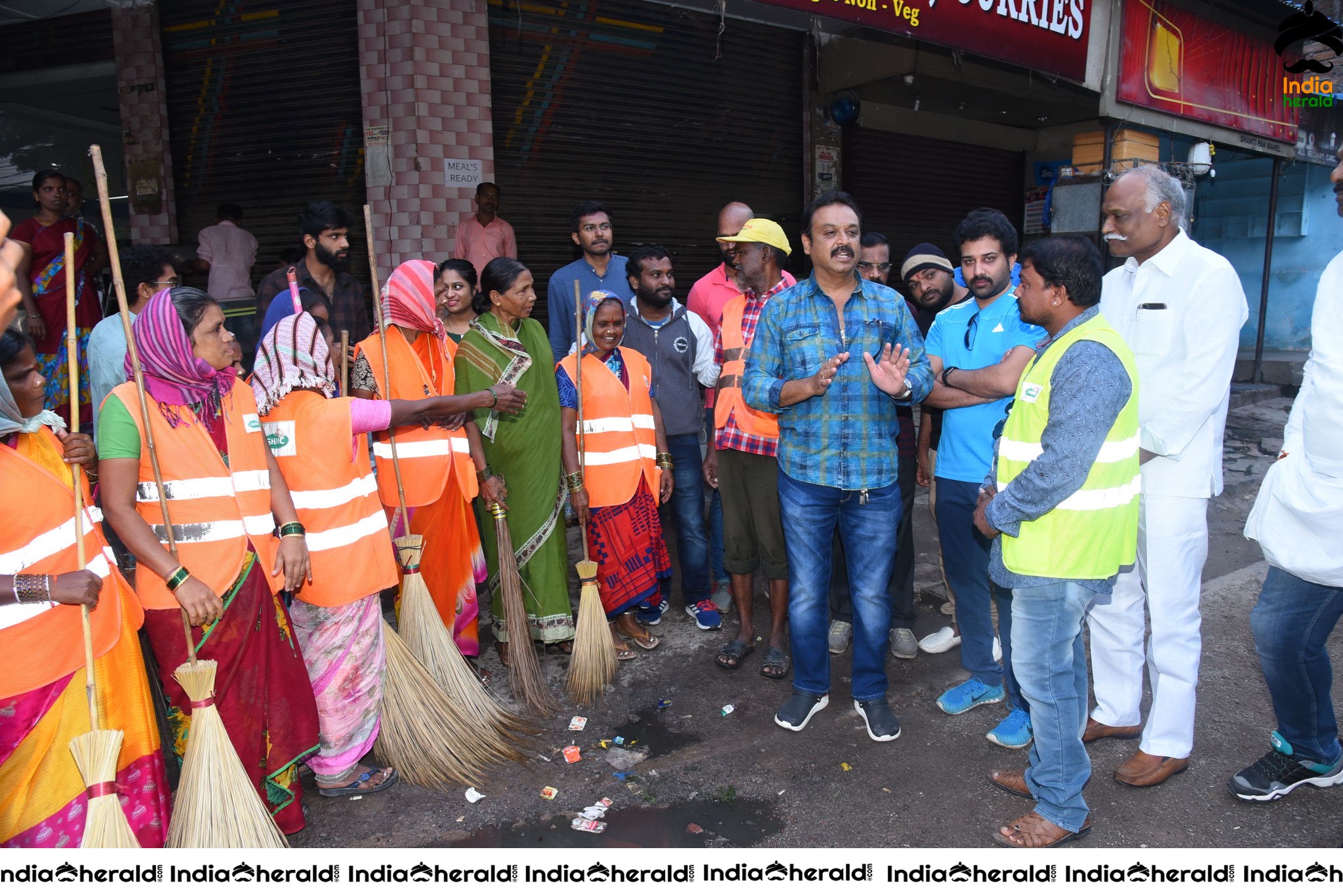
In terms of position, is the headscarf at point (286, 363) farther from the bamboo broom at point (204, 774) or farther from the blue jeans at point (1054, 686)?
the blue jeans at point (1054, 686)

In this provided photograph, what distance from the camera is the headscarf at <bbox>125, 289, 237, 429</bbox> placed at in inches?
103

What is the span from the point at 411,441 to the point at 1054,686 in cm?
283

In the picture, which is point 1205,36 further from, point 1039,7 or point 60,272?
point 60,272

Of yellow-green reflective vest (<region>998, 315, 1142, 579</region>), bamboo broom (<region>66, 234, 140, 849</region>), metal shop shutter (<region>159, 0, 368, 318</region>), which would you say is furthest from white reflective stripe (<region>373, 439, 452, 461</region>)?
metal shop shutter (<region>159, 0, 368, 318</region>)

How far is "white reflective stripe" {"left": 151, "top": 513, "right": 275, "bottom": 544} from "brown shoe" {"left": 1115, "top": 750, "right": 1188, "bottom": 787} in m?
3.14

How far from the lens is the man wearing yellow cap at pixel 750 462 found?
13.7 ft

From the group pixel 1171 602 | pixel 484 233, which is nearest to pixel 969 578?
pixel 1171 602

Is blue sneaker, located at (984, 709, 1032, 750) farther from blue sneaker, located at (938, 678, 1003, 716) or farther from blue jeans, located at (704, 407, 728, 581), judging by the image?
blue jeans, located at (704, 407, 728, 581)

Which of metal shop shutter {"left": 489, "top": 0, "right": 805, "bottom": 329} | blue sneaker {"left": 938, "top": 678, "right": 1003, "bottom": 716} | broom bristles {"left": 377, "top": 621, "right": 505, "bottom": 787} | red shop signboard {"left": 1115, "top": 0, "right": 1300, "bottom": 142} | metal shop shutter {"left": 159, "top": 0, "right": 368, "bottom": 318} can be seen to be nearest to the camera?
broom bristles {"left": 377, "top": 621, "right": 505, "bottom": 787}

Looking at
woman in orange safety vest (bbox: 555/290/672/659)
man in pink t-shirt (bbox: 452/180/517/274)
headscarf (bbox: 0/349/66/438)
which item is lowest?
woman in orange safety vest (bbox: 555/290/672/659)

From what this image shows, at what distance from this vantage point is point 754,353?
3650 mm

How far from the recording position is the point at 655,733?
3.66 meters

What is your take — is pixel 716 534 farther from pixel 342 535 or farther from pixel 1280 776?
pixel 1280 776
